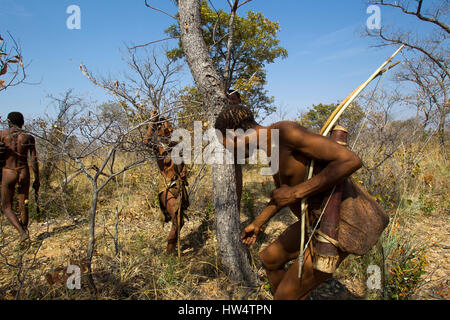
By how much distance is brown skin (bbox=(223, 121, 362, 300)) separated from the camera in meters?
1.37

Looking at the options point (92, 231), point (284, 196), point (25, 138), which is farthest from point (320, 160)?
point (25, 138)

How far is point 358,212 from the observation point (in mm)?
1537

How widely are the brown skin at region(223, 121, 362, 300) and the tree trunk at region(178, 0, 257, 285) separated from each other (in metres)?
0.58

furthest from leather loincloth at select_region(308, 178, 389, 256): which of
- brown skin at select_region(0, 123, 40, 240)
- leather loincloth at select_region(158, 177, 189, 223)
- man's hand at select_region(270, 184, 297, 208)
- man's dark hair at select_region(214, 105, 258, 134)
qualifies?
brown skin at select_region(0, 123, 40, 240)

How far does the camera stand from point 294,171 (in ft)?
5.19

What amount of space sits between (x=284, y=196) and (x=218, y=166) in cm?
87

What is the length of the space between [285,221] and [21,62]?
3.78 meters

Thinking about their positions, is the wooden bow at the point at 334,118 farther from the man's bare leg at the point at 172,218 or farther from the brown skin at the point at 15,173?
Result: the brown skin at the point at 15,173

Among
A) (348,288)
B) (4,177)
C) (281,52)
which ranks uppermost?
(281,52)

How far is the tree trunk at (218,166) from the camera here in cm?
220

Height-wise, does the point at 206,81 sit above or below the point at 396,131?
above
